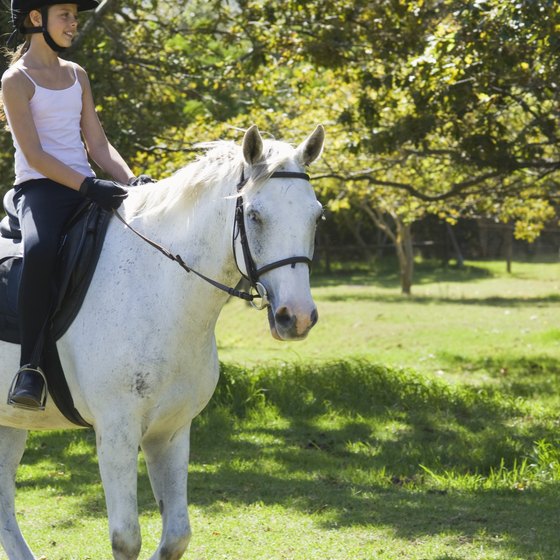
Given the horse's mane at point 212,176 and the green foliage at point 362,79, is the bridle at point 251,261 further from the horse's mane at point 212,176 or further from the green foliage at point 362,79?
the green foliage at point 362,79

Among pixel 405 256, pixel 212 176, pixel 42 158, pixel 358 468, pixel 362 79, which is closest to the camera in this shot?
pixel 212 176

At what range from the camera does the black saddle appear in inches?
161

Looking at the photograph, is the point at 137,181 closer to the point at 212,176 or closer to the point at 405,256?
the point at 212,176

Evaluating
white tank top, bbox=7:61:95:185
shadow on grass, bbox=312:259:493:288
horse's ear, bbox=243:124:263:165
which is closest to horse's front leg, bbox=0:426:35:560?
white tank top, bbox=7:61:95:185

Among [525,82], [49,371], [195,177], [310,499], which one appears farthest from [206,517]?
[525,82]

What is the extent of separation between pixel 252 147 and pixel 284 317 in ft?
2.36

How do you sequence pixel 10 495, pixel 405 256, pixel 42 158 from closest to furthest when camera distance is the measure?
1. pixel 42 158
2. pixel 10 495
3. pixel 405 256

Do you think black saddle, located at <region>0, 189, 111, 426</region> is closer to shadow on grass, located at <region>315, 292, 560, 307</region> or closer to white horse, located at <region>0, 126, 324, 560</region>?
white horse, located at <region>0, 126, 324, 560</region>

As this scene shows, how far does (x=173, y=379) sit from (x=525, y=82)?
7.20m

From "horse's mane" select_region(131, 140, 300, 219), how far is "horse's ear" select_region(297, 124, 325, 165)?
0.04m

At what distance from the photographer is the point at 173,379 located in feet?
13.1

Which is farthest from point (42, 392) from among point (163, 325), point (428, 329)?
point (428, 329)

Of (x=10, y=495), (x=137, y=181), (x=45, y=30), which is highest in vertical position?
(x=45, y=30)

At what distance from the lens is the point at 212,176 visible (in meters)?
3.97
